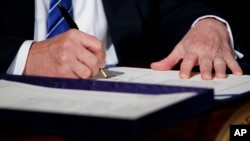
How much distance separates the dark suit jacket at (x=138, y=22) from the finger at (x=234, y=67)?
0.27m

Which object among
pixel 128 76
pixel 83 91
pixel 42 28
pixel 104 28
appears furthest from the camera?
pixel 104 28

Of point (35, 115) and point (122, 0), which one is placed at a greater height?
point (122, 0)

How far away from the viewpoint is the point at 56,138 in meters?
0.51

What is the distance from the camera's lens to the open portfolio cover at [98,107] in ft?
1.44

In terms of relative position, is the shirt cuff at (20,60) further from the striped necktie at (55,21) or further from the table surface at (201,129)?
the table surface at (201,129)

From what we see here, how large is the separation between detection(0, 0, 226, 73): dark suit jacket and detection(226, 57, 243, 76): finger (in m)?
0.27

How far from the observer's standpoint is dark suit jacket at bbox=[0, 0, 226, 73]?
1.20 meters

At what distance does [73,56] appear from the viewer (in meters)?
0.81

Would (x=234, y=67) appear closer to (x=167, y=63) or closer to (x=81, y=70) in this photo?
(x=167, y=63)

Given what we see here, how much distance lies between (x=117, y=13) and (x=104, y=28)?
0.20 ft

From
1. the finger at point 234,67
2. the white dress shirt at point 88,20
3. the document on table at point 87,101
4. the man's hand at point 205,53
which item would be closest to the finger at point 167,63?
the man's hand at point 205,53

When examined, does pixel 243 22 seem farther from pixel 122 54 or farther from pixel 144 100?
pixel 144 100

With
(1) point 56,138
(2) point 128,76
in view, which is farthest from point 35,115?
(2) point 128,76

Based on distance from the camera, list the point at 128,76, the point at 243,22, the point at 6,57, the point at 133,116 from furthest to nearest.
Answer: the point at 243,22, the point at 6,57, the point at 128,76, the point at 133,116
